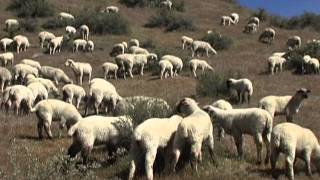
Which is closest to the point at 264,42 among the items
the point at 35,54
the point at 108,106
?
the point at 35,54

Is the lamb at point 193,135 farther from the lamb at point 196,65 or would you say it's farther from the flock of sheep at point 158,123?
the lamb at point 196,65

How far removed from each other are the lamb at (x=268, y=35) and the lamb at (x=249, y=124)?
37326 mm

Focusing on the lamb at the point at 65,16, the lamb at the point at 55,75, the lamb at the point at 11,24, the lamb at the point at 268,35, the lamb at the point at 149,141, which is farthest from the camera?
the lamb at the point at 65,16

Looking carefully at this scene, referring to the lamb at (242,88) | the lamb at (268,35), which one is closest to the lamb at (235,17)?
the lamb at (268,35)

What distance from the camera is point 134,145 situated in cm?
1416

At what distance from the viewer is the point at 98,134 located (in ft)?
51.0

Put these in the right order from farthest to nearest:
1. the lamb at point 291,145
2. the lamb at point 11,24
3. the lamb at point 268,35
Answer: the lamb at point 268,35
the lamb at point 11,24
the lamb at point 291,145

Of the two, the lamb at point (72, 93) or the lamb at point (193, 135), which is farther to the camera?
the lamb at point (72, 93)

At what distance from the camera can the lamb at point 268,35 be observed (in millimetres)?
53641

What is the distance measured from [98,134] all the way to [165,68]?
66.8 feet

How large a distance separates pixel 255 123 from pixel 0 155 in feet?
21.0

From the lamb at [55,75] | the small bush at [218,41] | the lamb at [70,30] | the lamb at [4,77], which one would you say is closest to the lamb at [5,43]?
the lamb at [70,30]

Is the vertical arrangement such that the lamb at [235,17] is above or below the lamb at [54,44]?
above

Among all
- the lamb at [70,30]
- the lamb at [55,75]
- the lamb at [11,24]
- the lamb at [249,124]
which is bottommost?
the lamb at [55,75]
